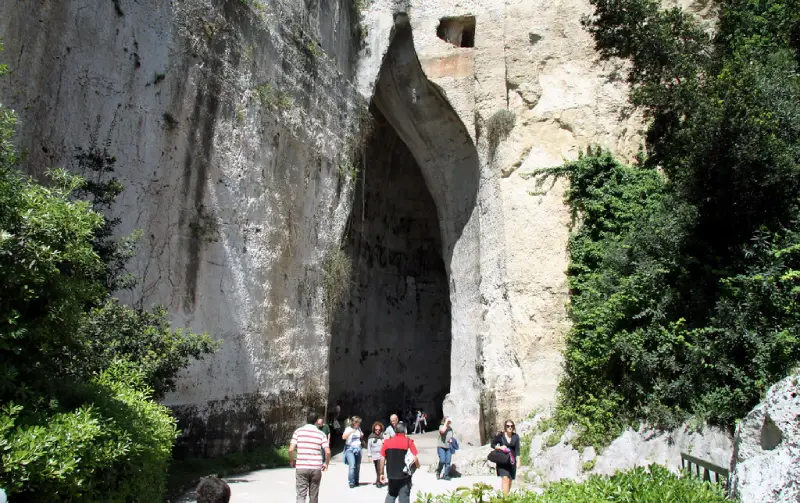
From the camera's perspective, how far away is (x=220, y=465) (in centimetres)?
1039

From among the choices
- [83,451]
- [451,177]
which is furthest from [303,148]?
[83,451]

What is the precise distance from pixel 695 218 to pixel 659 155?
2744mm

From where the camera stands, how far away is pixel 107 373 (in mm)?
6695

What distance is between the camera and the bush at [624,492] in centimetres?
453

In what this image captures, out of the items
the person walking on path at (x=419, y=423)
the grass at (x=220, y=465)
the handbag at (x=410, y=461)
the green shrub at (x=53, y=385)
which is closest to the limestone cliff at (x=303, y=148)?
the grass at (x=220, y=465)

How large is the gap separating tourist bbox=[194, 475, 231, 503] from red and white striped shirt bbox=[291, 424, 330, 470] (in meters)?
2.99

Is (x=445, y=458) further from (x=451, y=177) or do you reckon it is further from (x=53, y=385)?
(x=451, y=177)

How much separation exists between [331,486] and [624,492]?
6162 mm

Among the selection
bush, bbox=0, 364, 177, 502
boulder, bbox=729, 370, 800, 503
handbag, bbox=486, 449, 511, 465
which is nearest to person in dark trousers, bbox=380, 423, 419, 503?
handbag, bbox=486, 449, 511, 465

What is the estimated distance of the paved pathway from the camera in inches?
342

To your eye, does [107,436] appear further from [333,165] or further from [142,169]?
[333,165]

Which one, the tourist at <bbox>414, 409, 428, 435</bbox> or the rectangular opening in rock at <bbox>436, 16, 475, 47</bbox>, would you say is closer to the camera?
the rectangular opening in rock at <bbox>436, 16, 475, 47</bbox>

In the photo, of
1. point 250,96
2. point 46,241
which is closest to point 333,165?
point 250,96

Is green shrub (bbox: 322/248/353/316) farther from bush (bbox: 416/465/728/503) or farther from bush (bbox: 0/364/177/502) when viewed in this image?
bush (bbox: 416/465/728/503)
